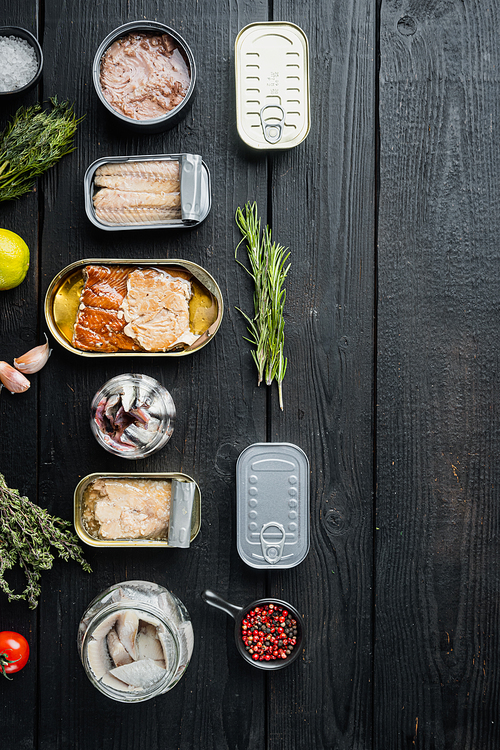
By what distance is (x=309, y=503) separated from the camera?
1089 mm

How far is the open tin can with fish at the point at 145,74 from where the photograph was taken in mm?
1041

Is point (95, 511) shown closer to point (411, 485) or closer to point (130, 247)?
point (130, 247)

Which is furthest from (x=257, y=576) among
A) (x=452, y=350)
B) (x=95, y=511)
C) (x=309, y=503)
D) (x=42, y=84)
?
(x=42, y=84)

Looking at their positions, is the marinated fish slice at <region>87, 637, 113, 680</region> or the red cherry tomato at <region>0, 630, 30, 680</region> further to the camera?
the red cherry tomato at <region>0, 630, 30, 680</region>

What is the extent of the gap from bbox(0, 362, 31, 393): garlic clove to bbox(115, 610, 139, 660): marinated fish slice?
18.7 inches

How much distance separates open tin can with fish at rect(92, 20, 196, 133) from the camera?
104 cm

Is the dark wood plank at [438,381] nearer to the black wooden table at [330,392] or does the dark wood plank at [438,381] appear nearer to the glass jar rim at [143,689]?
the black wooden table at [330,392]

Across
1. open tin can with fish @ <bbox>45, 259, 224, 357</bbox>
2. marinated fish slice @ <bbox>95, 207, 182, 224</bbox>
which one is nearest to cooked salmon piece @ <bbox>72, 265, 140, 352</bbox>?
open tin can with fish @ <bbox>45, 259, 224, 357</bbox>

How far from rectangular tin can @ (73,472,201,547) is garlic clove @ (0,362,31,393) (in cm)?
22

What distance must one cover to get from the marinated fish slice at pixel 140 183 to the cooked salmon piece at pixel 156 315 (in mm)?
181

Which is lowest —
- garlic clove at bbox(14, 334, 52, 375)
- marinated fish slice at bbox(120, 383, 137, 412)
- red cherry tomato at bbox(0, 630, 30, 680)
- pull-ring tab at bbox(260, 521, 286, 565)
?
red cherry tomato at bbox(0, 630, 30, 680)

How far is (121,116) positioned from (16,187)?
10.0 inches

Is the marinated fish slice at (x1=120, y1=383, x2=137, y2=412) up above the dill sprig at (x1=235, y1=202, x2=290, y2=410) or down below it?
below

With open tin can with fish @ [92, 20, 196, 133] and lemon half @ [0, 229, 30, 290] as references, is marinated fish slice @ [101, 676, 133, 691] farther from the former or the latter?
open tin can with fish @ [92, 20, 196, 133]
